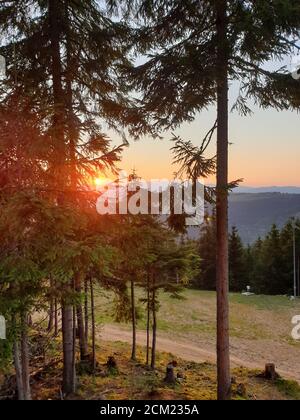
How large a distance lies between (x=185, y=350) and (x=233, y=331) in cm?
657

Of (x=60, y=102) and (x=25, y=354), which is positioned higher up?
(x=60, y=102)

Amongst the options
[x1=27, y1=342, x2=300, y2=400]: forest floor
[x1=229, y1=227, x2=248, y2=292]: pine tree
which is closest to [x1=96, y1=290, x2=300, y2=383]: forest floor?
[x1=27, y1=342, x2=300, y2=400]: forest floor

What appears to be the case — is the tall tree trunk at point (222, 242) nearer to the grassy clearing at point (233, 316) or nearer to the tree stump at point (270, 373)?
the tree stump at point (270, 373)

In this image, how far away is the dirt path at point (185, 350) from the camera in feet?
62.1

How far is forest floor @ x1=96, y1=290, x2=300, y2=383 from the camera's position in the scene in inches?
800

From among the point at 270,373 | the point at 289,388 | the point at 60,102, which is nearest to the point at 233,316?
the point at 270,373

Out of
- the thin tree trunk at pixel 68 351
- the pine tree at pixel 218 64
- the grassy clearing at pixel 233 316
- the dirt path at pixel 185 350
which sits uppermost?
the pine tree at pixel 218 64

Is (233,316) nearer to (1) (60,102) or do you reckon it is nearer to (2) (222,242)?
(2) (222,242)

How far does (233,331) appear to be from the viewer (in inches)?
1058

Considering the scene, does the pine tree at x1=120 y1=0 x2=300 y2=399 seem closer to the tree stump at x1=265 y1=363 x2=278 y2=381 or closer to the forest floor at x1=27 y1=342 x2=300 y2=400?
the forest floor at x1=27 y1=342 x2=300 y2=400

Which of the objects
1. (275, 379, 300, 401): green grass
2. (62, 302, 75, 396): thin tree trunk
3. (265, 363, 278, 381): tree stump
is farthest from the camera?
(265, 363, 278, 381): tree stump

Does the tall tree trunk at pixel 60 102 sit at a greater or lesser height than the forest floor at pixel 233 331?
greater

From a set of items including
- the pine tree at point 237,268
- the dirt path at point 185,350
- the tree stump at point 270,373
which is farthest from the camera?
the pine tree at point 237,268

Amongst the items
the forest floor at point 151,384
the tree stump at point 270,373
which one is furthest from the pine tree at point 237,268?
the tree stump at point 270,373
